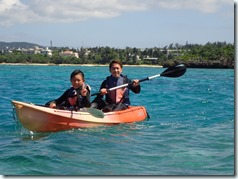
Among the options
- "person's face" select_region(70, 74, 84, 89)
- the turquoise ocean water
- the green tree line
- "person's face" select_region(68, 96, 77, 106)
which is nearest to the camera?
the turquoise ocean water

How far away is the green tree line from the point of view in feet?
221

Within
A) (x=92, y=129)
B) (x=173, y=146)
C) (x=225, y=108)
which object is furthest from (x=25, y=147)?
(x=225, y=108)

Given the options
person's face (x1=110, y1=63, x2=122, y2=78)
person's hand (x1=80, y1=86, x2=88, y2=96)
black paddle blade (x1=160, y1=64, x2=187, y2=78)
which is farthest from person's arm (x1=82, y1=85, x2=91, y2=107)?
black paddle blade (x1=160, y1=64, x2=187, y2=78)

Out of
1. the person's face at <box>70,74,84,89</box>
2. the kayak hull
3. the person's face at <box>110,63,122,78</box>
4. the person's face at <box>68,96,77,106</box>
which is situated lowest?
the kayak hull

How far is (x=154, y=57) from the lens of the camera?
9681 centimetres

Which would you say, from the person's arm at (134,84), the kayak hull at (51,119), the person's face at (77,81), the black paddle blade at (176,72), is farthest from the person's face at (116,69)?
the black paddle blade at (176,72)

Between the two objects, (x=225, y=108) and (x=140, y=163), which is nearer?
(x=140, y=163)

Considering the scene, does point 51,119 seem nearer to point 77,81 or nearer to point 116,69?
point 77,81

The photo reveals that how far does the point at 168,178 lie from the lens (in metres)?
3.41

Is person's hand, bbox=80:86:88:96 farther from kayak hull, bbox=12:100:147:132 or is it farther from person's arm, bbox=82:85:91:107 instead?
kayak hull, bbox=12:100:147:132

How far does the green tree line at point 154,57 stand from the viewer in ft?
221

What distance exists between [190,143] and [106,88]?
2734mm

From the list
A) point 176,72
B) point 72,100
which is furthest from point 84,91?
point 176,72

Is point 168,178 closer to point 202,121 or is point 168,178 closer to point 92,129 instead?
point 92,129
